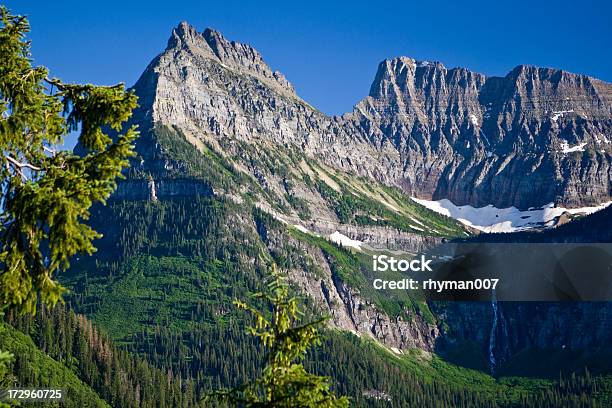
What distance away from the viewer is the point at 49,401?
576ft

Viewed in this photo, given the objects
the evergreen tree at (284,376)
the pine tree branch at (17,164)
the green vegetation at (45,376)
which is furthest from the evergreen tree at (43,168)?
Answer: the green vegetation at (45,376)

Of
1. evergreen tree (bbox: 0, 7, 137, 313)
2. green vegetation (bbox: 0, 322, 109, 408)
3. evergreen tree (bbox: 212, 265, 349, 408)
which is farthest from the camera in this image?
green vegetation (bbox: 0, 322, 109, 408)

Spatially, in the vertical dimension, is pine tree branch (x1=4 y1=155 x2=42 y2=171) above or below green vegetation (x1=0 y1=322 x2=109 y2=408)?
above

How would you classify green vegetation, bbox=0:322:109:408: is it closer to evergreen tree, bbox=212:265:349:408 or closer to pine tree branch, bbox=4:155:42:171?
evergreen tree, bbox=212:265:349:408

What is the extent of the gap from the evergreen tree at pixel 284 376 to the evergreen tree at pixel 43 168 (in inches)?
231

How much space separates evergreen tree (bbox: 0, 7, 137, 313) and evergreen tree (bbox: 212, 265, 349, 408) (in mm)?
5863

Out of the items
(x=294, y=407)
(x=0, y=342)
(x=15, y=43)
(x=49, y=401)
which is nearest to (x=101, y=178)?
(x=15, y=43)

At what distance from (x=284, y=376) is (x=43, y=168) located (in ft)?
27.4

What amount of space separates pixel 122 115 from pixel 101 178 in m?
2.46

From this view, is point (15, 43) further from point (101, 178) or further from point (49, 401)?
point (49, 401)

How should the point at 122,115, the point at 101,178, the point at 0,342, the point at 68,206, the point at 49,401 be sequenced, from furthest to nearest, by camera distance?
the point at 0,342
the point at 49,401
the point at 122,115
the point at 101,178
the point at 68,206

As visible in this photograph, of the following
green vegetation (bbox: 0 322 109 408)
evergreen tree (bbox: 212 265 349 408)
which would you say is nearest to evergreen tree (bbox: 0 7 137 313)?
evergreen tree (bbox: 212 265 349 408)

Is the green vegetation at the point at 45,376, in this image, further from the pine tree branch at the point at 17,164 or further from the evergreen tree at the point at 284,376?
the pine tree branch at the point at 17,164

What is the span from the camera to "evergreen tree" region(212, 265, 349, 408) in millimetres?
22062
